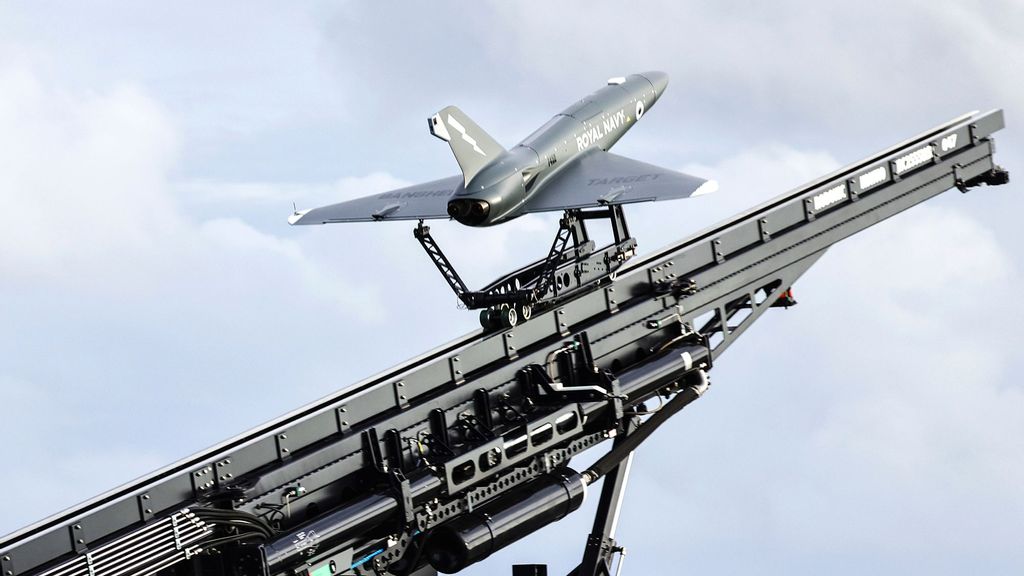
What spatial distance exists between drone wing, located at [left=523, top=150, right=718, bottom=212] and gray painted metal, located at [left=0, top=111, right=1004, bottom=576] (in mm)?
1333

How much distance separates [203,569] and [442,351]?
5.39 metres

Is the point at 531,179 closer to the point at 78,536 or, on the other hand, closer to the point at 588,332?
the point at 588,332

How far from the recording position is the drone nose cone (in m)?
25.8

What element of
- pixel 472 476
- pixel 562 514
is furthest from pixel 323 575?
pixel 562 514

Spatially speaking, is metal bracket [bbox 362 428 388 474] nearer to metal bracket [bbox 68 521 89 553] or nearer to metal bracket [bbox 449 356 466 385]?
metal bracket [bbox 449 356 466 385]

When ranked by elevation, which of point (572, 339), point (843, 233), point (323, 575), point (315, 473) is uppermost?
point (843, 233)

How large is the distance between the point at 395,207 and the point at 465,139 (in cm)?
200

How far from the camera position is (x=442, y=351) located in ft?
70.3

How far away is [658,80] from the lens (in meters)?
26.0

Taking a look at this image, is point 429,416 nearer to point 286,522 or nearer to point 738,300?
point 286,522

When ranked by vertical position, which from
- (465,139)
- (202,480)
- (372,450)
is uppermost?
(465,139)

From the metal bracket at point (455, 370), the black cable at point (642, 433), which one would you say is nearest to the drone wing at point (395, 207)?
the metal bracket at point (455, 370)

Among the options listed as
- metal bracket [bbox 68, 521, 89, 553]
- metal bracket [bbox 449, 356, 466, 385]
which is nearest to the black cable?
metal bracket [bbox 449, 356, 466, 385]

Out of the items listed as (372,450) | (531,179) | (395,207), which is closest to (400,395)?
(372,450)
